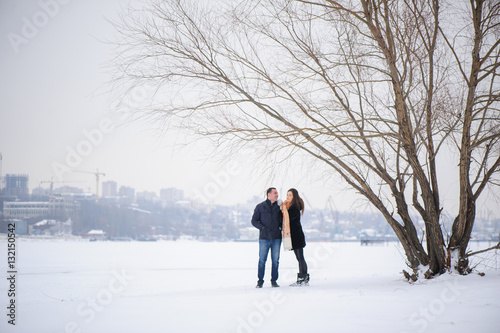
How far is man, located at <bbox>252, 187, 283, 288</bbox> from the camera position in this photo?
6898mm

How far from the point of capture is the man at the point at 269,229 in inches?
272

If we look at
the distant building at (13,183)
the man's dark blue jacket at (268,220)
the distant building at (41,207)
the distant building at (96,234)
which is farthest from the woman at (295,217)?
the distant building at (96,234)

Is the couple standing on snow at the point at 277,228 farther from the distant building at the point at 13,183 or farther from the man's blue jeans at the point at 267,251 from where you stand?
the distant building at the point at 13,183

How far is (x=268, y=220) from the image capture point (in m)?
6.96

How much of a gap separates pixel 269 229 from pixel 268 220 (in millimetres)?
128

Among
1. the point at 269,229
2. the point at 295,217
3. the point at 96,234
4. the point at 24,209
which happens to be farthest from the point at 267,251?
the point at 96,234

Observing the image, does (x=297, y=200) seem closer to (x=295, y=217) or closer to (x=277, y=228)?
(x=295, y=217)

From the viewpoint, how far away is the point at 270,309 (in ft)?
15.0

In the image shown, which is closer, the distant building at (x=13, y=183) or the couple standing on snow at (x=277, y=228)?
the couple standing on snow at (x=277, y=228)

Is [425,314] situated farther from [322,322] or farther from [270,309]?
[270,309]

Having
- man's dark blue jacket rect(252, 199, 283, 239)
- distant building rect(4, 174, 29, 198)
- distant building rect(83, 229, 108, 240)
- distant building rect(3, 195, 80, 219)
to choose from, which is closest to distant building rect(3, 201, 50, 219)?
distant building rect(3, 195, 80, 219)

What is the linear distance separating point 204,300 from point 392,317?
1988 mm

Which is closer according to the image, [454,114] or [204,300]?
[204,300]

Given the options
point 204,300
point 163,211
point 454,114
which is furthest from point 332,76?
point 163,211
